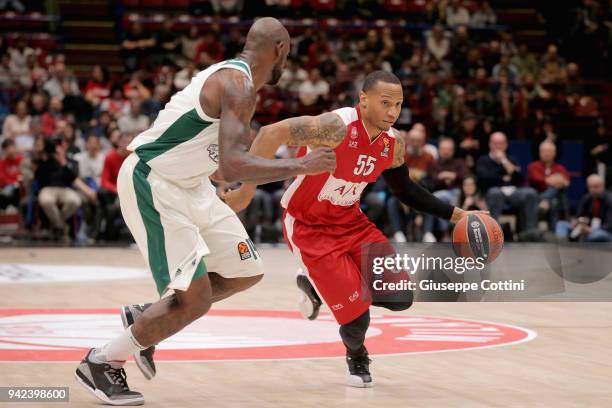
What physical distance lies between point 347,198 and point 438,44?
1454cm

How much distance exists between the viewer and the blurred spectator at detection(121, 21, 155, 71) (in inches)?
768

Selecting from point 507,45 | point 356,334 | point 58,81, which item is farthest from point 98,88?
point 356,334

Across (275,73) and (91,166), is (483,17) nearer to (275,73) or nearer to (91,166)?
(91,166)

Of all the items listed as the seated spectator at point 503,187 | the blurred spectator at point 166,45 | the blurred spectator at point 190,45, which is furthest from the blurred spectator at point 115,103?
the seated spectator at point 503,187

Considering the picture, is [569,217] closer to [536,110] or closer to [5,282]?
[536,110]

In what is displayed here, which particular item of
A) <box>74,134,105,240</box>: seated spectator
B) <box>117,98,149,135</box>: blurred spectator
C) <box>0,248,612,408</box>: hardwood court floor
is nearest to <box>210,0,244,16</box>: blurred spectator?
<box>117,98,149,135</box>: blurred spectator

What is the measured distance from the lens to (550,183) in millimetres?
15258

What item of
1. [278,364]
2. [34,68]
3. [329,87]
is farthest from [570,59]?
[278,364]

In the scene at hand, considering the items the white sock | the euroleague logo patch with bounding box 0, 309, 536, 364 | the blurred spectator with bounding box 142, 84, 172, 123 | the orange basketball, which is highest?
the orange basketball

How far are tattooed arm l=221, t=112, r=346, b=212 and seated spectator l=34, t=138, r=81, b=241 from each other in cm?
933

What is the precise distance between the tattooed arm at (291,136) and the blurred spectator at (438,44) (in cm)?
1447

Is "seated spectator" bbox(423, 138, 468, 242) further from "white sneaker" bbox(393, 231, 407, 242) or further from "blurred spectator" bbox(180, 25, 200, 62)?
"blurred spectator" bbox(180, 25, 200, 62)

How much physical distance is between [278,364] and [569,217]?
9875 mm

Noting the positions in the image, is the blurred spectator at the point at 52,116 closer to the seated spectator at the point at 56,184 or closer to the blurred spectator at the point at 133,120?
the blurred spectator at the point at 133,120
